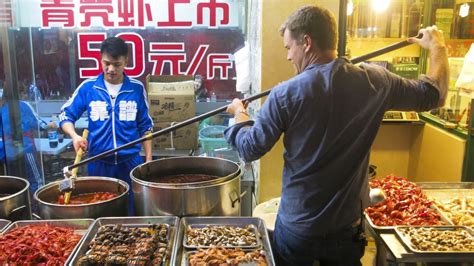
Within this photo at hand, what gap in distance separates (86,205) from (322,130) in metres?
1.41

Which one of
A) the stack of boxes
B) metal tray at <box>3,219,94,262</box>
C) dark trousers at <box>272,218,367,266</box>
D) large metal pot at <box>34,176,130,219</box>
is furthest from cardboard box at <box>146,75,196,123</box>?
dark trousers at <box>272,218,367,266</box>

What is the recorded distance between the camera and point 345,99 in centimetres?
211

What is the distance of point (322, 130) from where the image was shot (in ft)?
6.91

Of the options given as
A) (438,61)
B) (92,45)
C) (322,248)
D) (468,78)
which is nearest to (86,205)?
(322,248)

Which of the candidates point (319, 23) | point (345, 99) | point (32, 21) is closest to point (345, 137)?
point (345, 99)

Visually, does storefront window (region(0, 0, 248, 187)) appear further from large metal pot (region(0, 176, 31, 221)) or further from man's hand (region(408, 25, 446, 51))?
man's hand (region(408, 25, 446, 51))

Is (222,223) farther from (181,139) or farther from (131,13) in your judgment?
(131,13)

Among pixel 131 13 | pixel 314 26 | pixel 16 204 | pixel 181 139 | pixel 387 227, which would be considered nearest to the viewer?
pixel 314 26

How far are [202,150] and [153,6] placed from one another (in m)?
1.71

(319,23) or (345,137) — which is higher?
(319,23)

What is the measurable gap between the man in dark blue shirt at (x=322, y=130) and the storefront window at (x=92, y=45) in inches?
118

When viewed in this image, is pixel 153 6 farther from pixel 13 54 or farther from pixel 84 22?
pixel 13 54

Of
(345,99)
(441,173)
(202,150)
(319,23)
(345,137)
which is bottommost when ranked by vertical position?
(441,173)

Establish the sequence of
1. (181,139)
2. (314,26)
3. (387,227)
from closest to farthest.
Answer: (314,26)
(387,227)
(181,139)
